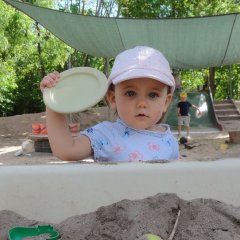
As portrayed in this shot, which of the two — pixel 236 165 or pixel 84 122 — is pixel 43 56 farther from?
pixel 236 165

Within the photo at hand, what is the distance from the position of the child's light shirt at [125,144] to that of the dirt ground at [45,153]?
317 centimetres

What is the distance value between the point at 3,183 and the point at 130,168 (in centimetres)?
27

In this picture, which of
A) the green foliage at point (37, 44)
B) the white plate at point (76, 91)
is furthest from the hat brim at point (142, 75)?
the green foliage at point (37, 44)

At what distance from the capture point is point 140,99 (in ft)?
4.05

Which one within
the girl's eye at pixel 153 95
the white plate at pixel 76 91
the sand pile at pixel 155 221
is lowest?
the sand pile at pixel 155 221

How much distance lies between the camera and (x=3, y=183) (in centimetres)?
97

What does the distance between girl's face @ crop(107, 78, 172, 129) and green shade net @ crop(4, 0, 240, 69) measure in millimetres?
5278

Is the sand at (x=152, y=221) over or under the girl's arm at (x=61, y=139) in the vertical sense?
under

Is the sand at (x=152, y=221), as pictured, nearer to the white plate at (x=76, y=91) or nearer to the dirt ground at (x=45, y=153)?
the white plate at (x=76, y=91)

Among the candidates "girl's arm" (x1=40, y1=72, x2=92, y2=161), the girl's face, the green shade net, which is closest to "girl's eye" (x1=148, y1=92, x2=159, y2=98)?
the girl's face

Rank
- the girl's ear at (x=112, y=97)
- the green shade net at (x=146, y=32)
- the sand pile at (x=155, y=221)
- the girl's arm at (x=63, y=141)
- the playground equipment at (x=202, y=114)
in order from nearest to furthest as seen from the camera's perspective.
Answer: the sand pile at (x=155, y=221)
the girl's arm at (x=63, y=141)
the girl's ear at (x=112, y=97)
the green shade net at (x=146, y=32)
the playground equipment at (x=202, y=114)

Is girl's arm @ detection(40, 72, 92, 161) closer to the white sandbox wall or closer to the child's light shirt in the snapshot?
the child's light shirt

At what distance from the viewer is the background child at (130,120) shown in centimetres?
122

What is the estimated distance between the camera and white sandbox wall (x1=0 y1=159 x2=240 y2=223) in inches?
37.9
